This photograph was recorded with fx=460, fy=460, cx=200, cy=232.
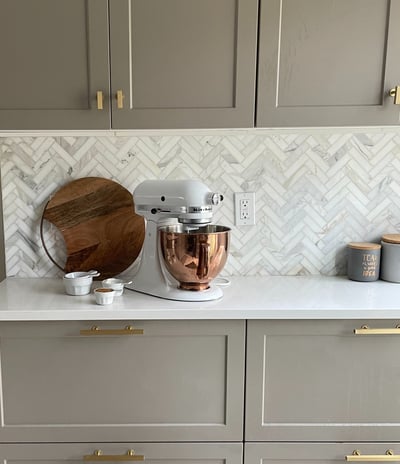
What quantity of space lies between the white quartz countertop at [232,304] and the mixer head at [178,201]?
0.29 m

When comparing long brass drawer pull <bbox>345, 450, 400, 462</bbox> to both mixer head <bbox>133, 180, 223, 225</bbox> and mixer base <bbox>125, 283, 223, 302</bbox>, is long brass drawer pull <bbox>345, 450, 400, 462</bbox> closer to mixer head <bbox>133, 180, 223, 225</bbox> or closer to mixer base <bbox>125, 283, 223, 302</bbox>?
mixer base <bbox>125, 283, 223, 302</bbox>

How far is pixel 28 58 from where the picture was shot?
1.56m

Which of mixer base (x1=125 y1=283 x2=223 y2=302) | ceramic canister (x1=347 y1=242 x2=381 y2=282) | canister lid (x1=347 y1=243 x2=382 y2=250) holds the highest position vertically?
canister lid (x1=347 y1=243 x2=382 y2=250)

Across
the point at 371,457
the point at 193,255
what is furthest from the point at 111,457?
the point at 371,457

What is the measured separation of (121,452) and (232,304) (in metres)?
0.63

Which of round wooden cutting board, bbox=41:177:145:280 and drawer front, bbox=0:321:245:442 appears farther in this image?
round wooden cutting board, bbox=41:177:145:280

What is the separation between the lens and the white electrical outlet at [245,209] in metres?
1.93

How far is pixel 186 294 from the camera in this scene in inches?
61.4

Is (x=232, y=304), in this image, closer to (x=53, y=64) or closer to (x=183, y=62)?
(x=183, y=62)

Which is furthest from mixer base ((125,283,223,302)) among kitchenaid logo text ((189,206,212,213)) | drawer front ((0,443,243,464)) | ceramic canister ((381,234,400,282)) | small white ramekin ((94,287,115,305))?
ceramic canister ((381,234,400,282))

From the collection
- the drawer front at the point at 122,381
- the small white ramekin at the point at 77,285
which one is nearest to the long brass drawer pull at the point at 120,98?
the small white ramekin at the point at 77,285

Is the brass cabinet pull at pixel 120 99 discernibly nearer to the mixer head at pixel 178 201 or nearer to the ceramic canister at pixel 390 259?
the mixer head at pixel 178 201

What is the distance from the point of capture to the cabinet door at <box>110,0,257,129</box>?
1.53 meters

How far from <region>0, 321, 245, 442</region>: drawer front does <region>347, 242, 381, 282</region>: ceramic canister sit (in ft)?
2.05
